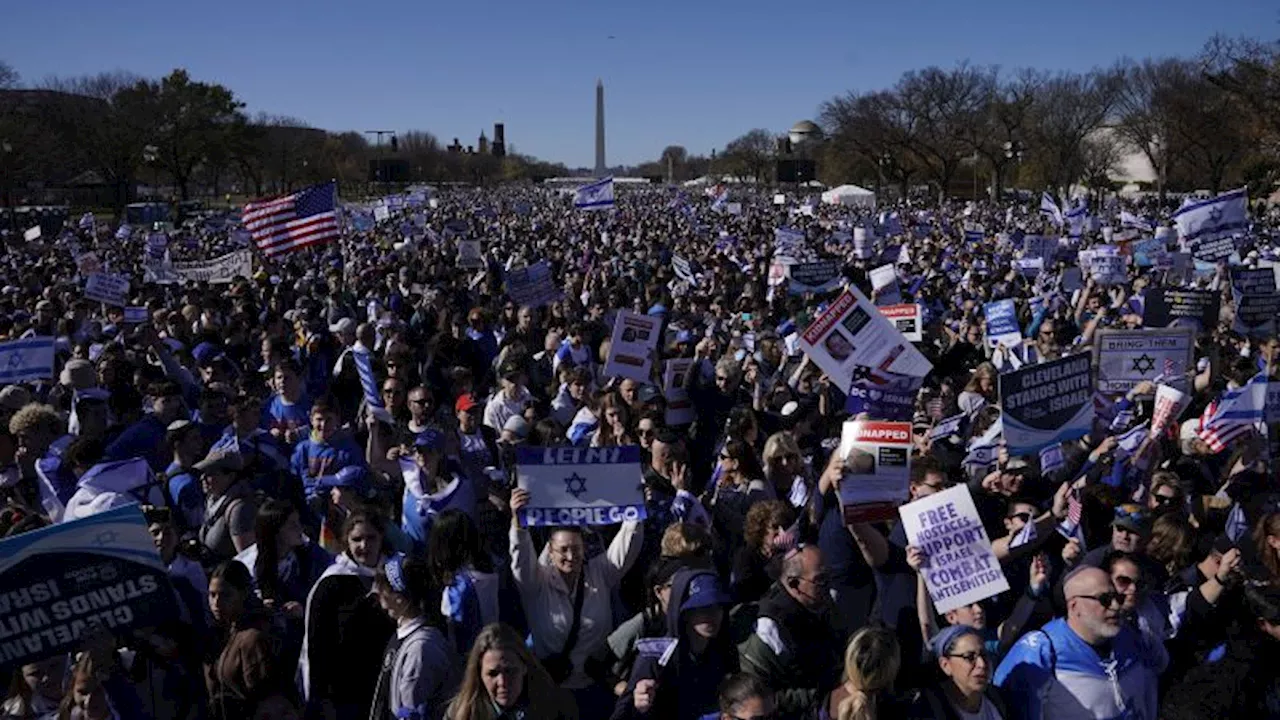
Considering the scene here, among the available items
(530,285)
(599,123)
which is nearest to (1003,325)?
(530,285)

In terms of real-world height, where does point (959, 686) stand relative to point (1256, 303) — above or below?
below

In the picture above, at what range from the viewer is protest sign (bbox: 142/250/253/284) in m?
17.8

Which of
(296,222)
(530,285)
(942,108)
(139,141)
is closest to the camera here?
(530,285)

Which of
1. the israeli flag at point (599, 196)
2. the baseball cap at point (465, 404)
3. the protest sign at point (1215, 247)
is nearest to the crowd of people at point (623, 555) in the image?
the baseball cap at point (465, 404)

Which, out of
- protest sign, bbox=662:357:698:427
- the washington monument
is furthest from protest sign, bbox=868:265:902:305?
the washington monument

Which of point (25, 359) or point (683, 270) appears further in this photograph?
point (683, 270)

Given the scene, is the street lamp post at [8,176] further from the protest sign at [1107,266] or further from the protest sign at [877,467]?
the protest sign at [877,467]

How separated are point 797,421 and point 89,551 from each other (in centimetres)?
530

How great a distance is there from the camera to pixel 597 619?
15.3 ft

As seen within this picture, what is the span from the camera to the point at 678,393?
9156mm

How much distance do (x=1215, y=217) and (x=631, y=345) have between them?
426 inches

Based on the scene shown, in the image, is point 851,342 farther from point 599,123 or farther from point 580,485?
point 599,123

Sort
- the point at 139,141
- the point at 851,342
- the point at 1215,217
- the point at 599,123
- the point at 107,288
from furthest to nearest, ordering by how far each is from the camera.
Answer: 1. the point at 599,123
2. the point at 139,141
3. the point at 1215,217
4. the point at 107,288
5. the point at 851,342

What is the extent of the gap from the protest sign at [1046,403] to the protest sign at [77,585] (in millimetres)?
4396
